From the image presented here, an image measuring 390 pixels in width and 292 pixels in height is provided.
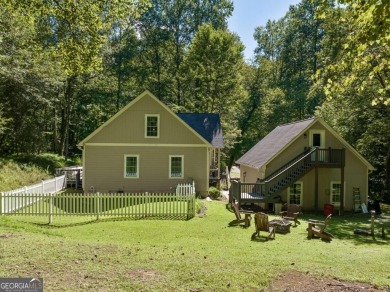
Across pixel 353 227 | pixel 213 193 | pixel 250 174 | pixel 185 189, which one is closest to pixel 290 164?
pixel 250 174

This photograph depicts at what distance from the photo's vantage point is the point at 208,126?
27.3 metres

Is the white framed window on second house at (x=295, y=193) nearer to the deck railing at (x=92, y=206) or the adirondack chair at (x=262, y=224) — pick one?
the deck railing at (x=92, y=206)

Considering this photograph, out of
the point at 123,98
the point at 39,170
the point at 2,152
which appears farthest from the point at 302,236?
the point at 123,98

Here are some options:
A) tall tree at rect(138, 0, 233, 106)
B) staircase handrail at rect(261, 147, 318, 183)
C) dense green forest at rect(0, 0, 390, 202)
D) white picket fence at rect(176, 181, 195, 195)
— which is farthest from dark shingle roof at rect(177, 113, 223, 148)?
tall tree at rect(138, 0, 233, 106)

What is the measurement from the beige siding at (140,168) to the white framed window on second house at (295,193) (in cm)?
594

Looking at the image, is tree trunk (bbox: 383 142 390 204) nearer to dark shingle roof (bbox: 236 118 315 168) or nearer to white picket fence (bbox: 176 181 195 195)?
dark shingle roof (bbox: 236 118 315 168)

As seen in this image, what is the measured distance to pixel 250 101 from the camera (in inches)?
1727

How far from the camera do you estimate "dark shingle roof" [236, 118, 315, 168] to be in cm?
2161

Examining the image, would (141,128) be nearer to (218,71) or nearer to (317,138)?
(317,138)

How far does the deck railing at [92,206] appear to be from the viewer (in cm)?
1503

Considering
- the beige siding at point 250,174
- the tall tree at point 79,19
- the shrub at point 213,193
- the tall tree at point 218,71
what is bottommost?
the shrub at point 213,193

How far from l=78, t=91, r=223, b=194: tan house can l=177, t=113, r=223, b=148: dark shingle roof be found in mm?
3459

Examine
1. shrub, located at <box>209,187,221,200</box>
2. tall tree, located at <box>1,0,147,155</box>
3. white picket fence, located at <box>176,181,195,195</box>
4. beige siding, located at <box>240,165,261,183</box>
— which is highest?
tall tree, located at <box>1,0,147,155</box>

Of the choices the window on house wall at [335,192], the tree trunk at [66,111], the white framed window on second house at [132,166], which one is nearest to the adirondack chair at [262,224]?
the window on house wall at [335,192]
